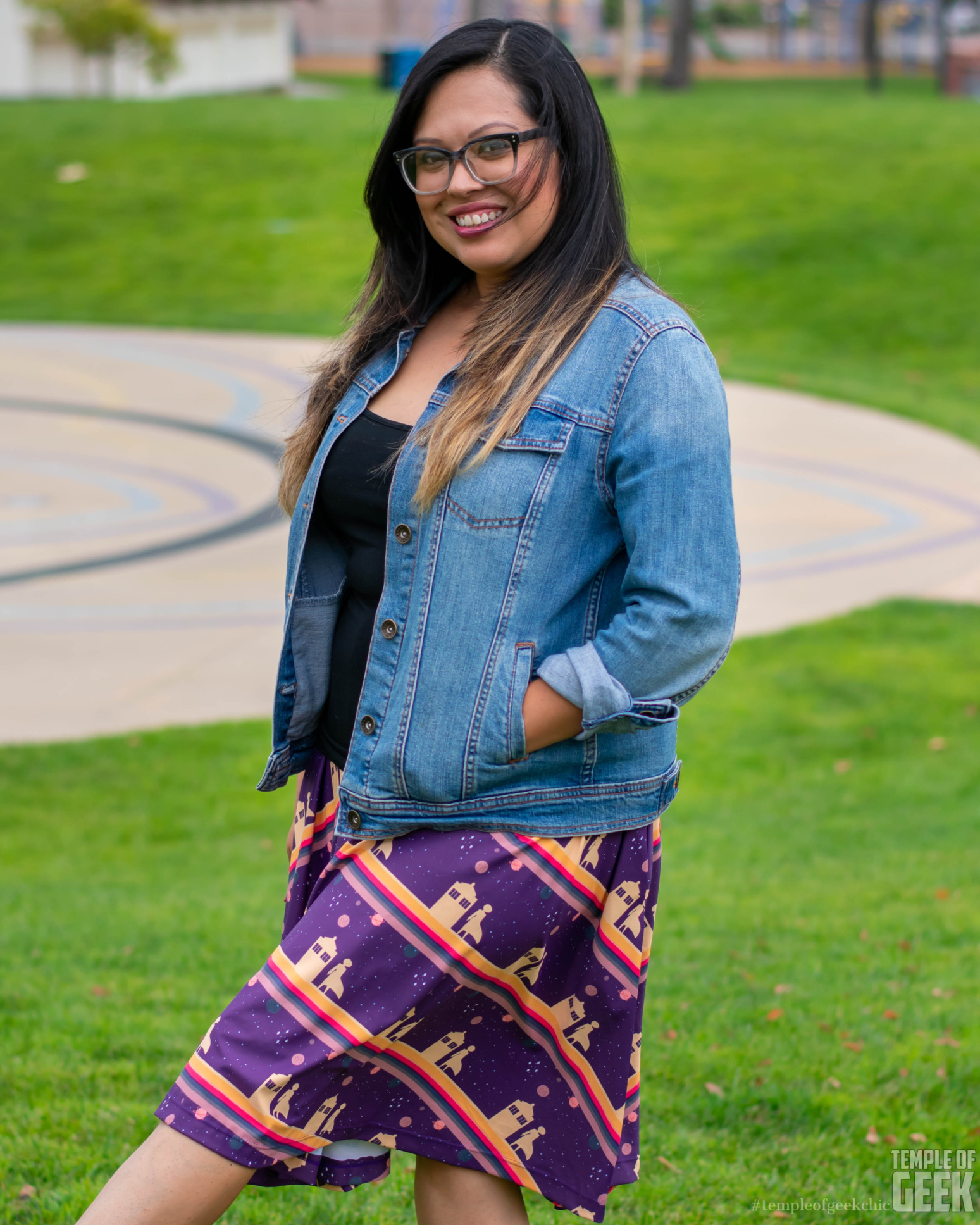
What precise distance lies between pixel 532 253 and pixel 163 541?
27.0 ft

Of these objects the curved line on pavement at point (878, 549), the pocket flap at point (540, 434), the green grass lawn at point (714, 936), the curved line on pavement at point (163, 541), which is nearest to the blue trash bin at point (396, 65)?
the curved line on pavement at point (163, 541)

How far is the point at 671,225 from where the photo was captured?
21953mm

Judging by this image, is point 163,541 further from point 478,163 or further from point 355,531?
point 478,163

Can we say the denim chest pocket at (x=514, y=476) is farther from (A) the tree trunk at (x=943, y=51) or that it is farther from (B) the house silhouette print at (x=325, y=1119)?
(A) the tree trunk at (x=943, y=51)

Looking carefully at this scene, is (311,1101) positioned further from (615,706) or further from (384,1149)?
(615,706)

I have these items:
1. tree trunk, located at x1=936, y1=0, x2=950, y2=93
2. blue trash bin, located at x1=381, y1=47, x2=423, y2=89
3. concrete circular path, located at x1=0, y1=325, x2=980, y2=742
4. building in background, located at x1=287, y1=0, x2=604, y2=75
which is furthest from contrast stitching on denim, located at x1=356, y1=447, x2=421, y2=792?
building in background, located at x1=287, y1=0, x2=604, y2=75

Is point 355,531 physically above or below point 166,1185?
above

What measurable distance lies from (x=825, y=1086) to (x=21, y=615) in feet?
20.2

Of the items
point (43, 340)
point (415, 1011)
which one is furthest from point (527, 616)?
point (43, 340)

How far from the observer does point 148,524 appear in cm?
1052

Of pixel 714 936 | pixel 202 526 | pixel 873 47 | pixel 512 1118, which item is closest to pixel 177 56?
pixel 873 47

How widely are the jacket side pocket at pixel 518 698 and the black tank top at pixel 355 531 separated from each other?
274 mm

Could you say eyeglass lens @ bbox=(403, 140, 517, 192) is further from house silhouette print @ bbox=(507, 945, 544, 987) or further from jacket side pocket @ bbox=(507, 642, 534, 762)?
house silhouette print @ bbox=(507, 945, 544, 987)

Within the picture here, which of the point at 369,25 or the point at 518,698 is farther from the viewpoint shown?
the point at 369,25
